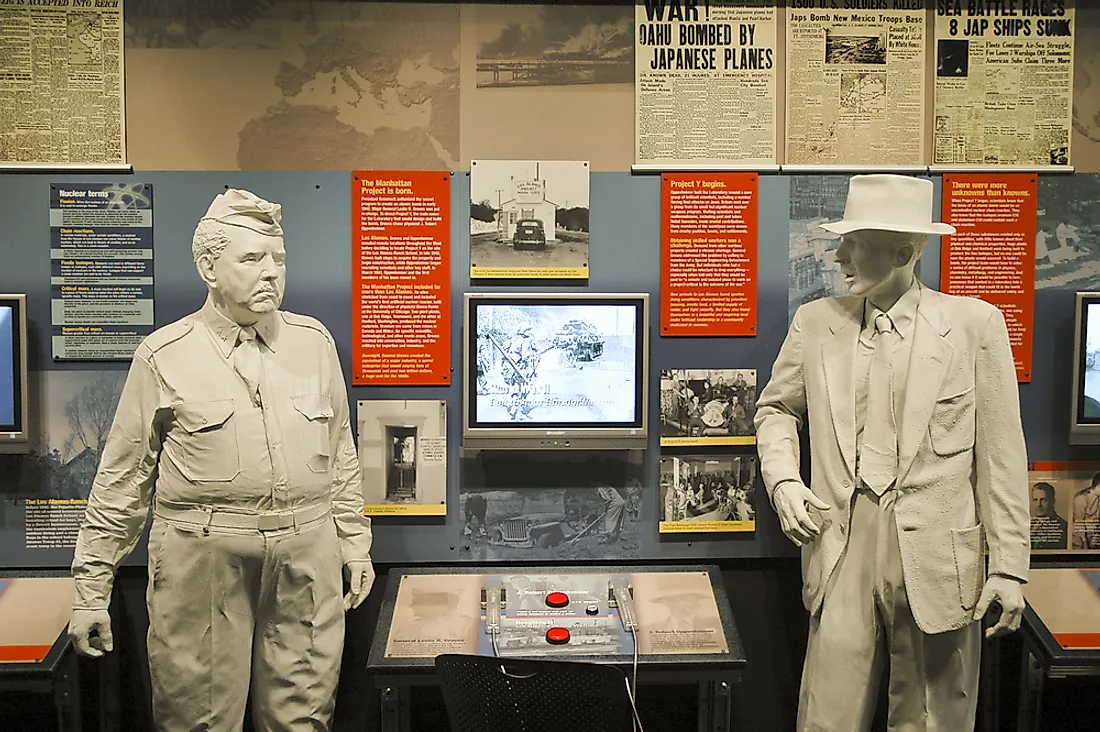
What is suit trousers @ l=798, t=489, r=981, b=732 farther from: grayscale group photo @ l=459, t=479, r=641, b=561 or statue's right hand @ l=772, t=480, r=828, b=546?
grayscale group photo @ l=459, t=479, r=641, b=561

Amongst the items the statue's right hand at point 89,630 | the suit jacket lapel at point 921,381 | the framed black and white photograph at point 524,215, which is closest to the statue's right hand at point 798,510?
the suit jacket lapel at point 921,381

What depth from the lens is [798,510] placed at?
2.62m

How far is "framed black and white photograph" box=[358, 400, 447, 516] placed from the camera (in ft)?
10.5

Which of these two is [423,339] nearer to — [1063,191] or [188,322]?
[188,322]

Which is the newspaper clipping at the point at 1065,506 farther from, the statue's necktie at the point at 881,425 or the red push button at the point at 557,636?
the red push button at the point at 557,636

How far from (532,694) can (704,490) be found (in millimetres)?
1295

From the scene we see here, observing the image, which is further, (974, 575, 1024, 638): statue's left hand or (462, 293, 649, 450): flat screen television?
(462, 293, 649, 450): flat screen television

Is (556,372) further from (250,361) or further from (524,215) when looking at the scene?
(250,361)

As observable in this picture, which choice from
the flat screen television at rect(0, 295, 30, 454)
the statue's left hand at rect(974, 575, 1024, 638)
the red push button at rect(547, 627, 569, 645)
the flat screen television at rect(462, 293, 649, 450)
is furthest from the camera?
the flat screen television at rect(462, 293, 649, 450)

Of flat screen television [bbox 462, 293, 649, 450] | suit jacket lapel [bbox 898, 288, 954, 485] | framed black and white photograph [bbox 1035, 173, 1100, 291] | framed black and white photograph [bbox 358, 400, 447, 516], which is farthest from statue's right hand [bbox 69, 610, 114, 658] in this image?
framed black and white photograph [bbox 1035, 173, 1100, 291]

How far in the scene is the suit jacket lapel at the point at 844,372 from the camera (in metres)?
2.60

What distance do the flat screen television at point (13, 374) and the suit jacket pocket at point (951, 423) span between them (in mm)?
2719

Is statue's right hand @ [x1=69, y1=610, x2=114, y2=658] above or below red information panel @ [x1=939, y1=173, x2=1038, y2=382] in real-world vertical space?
below

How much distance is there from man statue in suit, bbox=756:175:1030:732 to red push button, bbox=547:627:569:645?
686 mm
